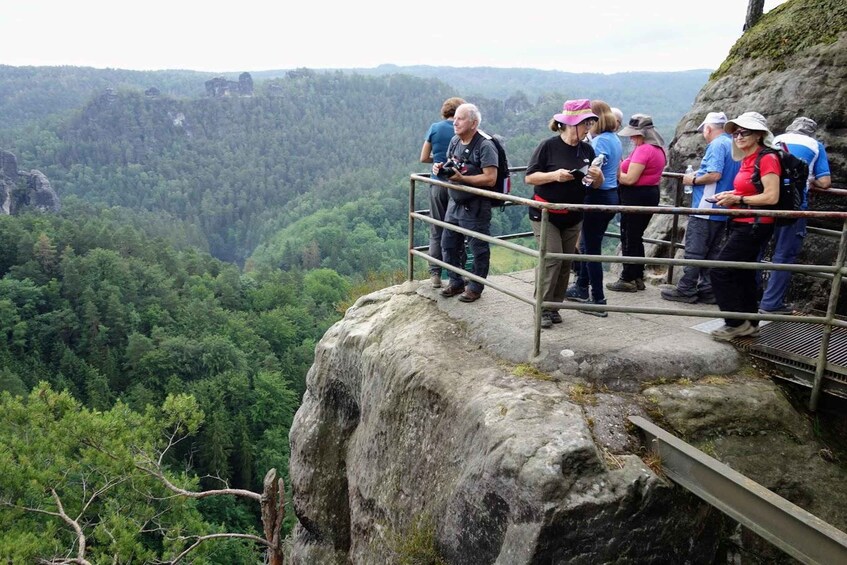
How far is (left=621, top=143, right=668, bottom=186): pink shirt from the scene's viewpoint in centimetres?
702

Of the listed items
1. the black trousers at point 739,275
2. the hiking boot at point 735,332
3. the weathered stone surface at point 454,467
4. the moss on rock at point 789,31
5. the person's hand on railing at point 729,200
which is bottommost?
the weathered stone surface at point 454,467

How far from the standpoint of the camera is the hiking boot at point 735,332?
19.3ft

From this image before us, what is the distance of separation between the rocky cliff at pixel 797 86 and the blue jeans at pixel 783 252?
1054mm

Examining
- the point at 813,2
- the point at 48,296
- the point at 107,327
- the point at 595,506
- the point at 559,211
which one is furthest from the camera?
the point at 48,296

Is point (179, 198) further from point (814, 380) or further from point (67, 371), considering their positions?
point (814, 380)

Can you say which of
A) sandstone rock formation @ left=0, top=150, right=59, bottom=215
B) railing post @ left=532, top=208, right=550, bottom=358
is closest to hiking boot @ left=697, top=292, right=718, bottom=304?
railing post @ left=532, top=208, right=550, bottom=358

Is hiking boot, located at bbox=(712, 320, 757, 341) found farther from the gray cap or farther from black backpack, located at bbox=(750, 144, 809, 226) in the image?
the gray cap

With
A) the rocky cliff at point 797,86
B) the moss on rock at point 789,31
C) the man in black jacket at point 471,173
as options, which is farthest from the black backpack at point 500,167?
the moss on rock at point 789,31

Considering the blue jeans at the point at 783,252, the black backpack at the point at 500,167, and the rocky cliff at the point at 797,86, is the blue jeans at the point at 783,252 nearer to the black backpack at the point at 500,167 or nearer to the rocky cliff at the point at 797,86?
the rocky cliff at the point at 797,86

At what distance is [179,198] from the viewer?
540 feet

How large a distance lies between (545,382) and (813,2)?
700cm

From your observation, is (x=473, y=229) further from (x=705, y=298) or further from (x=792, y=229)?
(x=792, y=229)

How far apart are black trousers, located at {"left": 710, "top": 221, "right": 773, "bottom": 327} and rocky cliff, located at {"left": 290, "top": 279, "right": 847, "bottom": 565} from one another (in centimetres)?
48

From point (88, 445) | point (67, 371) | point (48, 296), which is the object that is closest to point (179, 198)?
point (48, 296)
